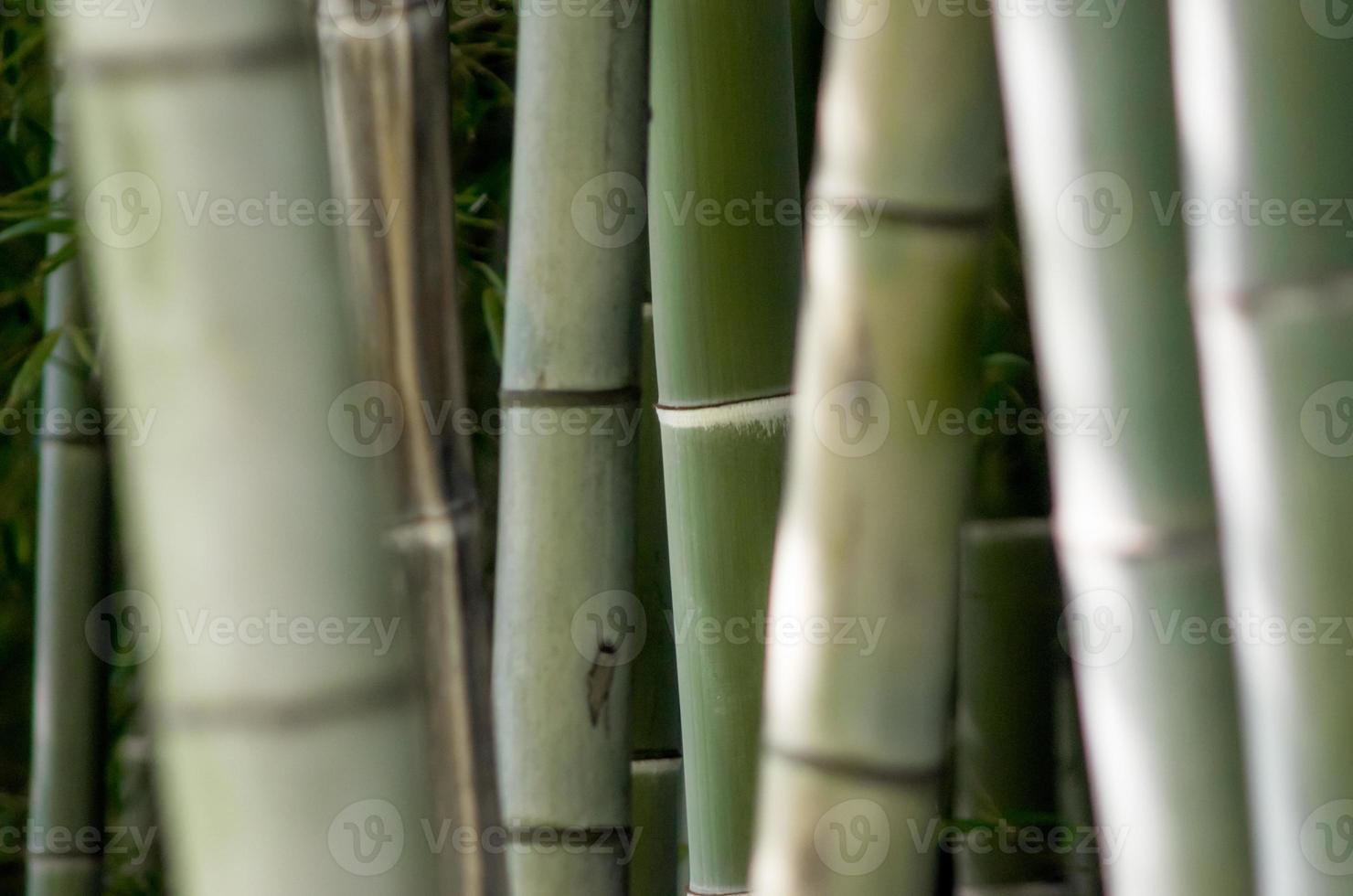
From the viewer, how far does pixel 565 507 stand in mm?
511

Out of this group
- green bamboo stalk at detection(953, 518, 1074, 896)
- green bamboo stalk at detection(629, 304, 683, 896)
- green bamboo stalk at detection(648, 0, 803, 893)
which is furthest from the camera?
green bamboo stalk at detection(953, 518, 1074, 896)

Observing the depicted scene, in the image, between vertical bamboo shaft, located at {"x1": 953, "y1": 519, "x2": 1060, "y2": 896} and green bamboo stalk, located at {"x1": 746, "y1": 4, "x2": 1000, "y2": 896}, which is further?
vertical bamboo shaft, located at {"x1": 953, "y1": 519, "x2": 1060, "y2": 896}

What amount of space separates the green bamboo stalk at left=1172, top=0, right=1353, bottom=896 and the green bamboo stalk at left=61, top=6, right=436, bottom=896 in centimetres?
18

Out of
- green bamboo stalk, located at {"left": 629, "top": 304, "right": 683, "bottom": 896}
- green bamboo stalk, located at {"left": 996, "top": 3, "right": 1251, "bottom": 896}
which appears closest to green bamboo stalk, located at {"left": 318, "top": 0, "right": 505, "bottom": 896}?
green bamboo stalk, located at {"left": 996, "top": 3, "right": 1251, "bottom": 896}

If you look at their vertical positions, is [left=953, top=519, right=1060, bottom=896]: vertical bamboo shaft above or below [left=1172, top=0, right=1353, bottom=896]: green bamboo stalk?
below

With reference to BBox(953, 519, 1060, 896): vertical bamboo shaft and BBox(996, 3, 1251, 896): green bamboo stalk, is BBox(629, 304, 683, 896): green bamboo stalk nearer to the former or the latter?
BBox(953, 519, 1060, 896): vertical bamboo shaft

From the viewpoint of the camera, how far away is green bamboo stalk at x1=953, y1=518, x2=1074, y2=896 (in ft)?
2.39

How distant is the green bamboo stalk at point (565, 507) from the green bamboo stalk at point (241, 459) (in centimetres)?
28

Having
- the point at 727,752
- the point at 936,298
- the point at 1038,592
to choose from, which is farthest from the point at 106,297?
the point at 1038,592

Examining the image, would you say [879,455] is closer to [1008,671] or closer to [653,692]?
[653,692]

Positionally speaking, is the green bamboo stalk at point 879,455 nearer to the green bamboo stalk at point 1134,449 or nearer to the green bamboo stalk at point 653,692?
the green bamboo stalk at point 1134,449

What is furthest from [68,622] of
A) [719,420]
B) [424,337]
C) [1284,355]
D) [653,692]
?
[1284,355]

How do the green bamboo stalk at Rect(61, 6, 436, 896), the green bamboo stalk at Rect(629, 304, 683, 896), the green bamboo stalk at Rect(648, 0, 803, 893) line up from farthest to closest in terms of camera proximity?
the green bamboo stalk at Rect(629, 304, 683, 896), the green bamboo stalk at Rect(648, 0, 803, 893), the green bamboo stalk at Rect(61, 6, 436, 896)

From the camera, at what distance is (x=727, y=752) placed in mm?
462
